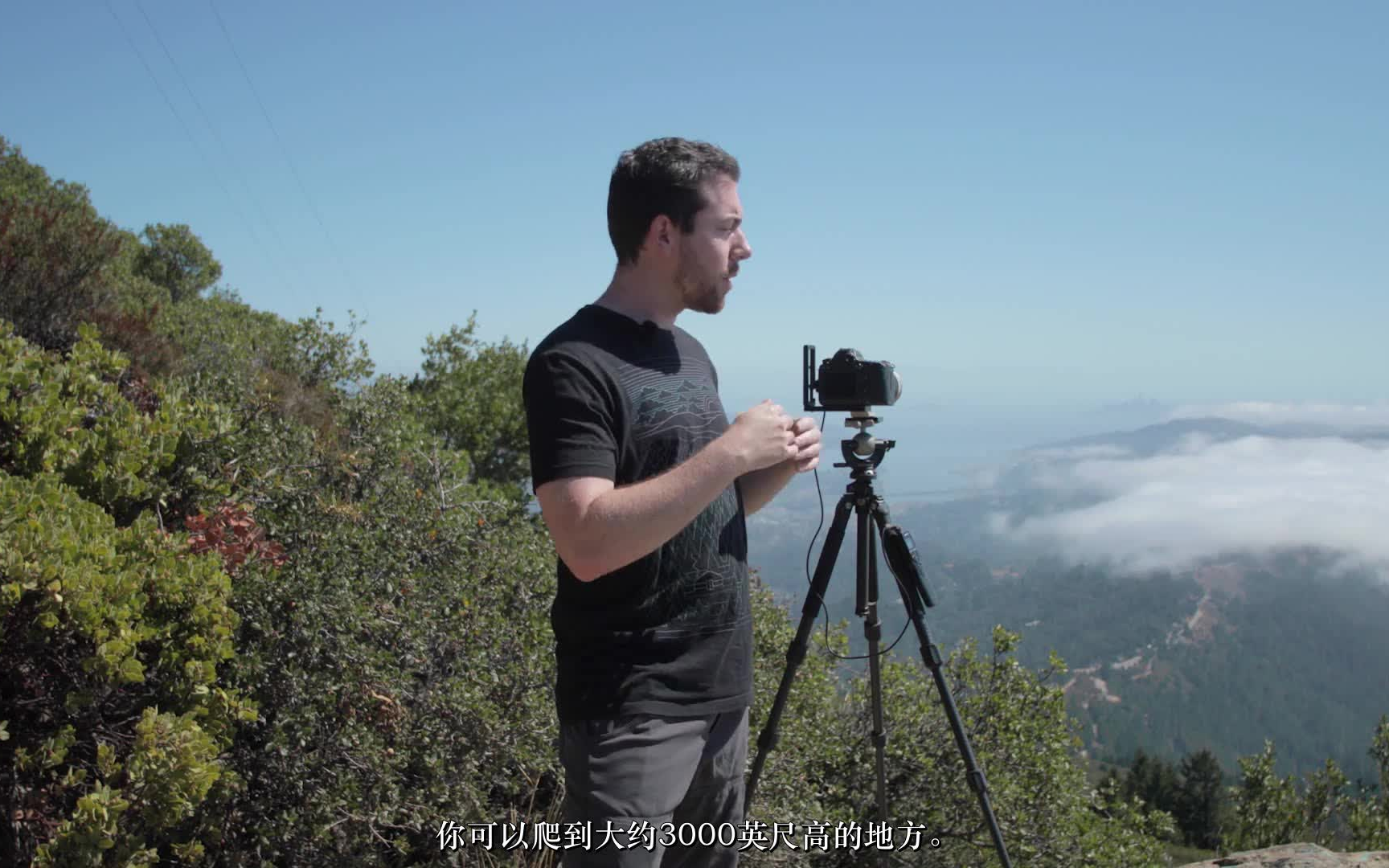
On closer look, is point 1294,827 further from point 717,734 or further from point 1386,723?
point 717,734

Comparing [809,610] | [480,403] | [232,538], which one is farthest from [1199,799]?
[232,538]

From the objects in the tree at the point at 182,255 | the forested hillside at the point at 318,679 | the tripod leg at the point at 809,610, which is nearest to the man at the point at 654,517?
the tripod leg at the point at 809,610

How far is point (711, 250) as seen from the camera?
1.79 metres

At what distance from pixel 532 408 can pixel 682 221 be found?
0.49 m

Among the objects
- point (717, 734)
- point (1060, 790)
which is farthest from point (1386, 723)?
point (717, 734)

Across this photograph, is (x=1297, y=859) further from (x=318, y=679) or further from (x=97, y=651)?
(x=97, y=651)

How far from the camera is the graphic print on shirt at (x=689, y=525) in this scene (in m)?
1.73

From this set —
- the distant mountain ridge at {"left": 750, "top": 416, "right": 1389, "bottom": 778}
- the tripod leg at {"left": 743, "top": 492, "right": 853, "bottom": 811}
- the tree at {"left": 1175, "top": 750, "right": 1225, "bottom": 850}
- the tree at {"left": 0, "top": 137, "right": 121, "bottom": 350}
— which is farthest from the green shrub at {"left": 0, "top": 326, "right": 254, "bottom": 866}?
the distant mountain ridge at {"left": 750, "top": 416, "right": 1389, "bottom": 778}

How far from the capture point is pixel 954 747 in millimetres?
3887

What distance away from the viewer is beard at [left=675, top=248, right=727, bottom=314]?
5.92ft

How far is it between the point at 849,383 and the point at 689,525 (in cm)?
83

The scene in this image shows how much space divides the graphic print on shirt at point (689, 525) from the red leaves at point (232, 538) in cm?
166

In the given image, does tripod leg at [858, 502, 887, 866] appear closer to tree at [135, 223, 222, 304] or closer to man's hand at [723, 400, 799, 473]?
man's hand at [723, 400, 799, 473]

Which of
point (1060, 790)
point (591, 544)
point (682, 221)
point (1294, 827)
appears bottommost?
point (1294, 827)
